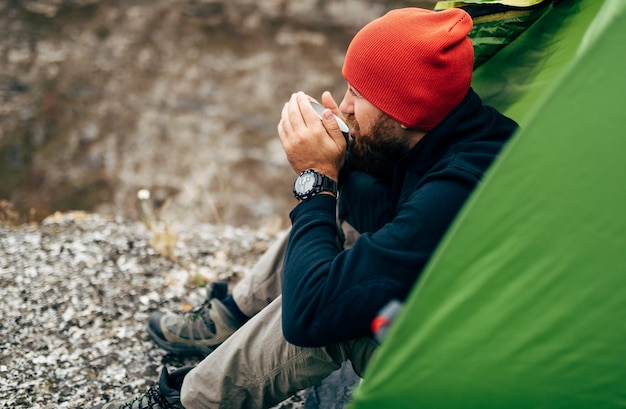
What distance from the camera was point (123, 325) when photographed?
2.96m

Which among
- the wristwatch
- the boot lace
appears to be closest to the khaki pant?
the boot lace

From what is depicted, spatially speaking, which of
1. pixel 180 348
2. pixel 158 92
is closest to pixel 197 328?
pixel 180 348

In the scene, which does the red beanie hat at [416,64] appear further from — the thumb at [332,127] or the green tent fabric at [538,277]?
the green tent fabric at [538,277]

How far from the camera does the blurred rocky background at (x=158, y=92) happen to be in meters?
11.8

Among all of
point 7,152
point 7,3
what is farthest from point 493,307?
point 7,3

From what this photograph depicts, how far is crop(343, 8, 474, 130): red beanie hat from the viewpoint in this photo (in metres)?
1.90

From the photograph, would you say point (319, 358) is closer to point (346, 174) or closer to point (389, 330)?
point (389, 330)

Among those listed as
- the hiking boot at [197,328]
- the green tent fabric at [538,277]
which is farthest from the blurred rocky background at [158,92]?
the green tent fabric at [538,277]

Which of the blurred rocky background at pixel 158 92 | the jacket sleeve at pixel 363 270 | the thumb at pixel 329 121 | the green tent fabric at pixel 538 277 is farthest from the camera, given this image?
the blurred rocky background at pixel 158 92

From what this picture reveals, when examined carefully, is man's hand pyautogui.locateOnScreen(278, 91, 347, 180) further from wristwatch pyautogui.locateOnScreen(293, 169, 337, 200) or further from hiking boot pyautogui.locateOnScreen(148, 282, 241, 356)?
hiking boot pyautogui.locateOnScreen(148, 282, 241, 356)

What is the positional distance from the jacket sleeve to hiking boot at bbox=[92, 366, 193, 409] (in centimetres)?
63

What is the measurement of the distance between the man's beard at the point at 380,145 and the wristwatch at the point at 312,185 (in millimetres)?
270

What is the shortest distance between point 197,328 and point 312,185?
1086 millimetres

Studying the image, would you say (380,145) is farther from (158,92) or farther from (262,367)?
(158,92)
